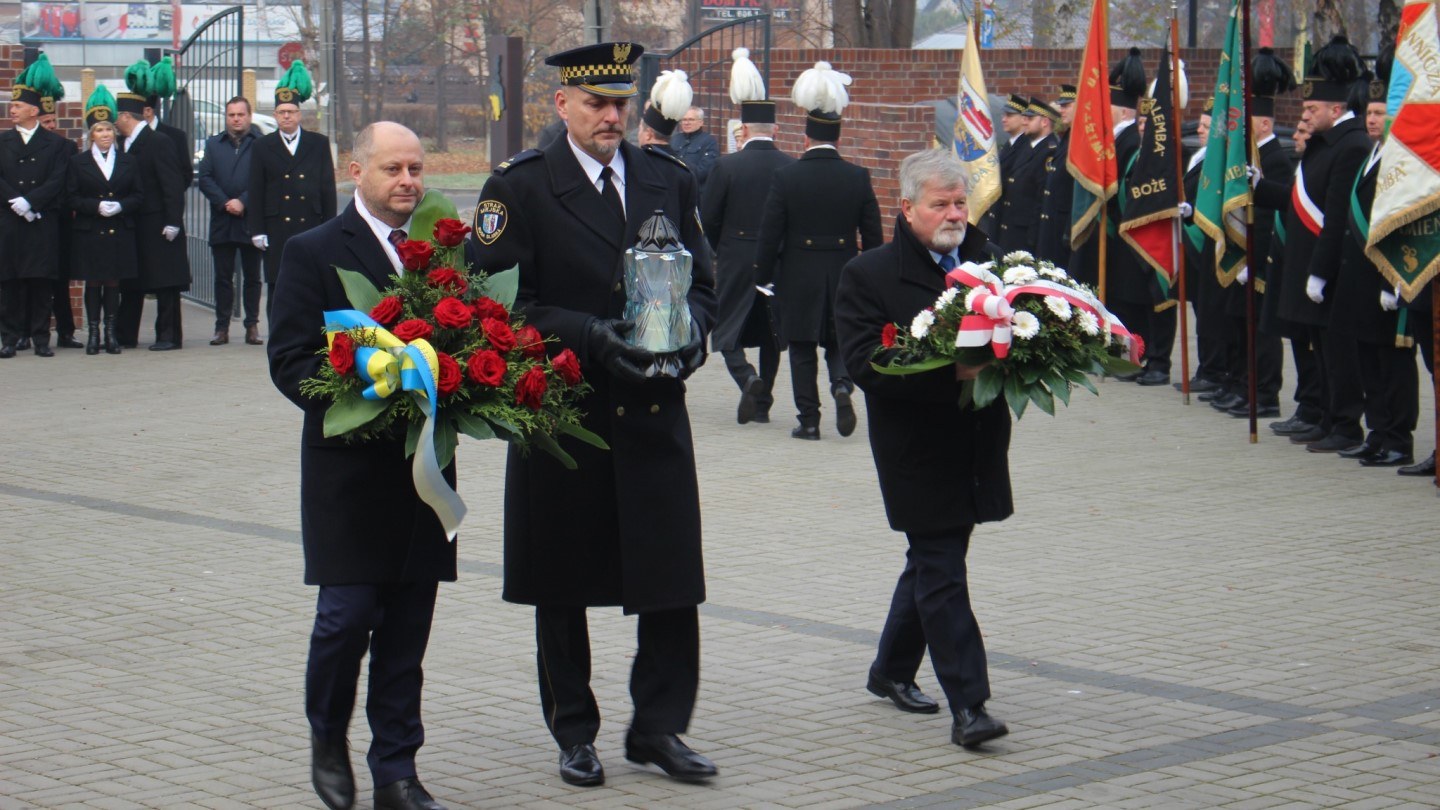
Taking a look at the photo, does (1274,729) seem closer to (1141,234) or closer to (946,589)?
(946,589)

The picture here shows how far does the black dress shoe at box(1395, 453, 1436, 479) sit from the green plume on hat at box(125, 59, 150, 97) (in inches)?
468

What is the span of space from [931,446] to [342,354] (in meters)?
1.96

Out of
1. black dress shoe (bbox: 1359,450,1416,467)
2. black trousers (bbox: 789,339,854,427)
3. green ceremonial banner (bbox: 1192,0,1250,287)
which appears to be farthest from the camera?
green ceremonial banner (bbox: 1192,0,1250,287)

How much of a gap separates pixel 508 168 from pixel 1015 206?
10691 mm

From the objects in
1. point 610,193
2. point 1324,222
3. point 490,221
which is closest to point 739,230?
point 1324,222

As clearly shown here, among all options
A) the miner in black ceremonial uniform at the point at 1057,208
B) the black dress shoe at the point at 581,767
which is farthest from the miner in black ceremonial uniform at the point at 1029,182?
the black dress shoe at the point at 581,767

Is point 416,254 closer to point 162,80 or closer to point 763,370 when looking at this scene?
point 763,370

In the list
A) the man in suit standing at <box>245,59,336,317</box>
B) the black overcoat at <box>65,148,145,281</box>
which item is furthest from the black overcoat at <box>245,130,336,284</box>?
the black overcoat at <box>65,148,145,281</box>

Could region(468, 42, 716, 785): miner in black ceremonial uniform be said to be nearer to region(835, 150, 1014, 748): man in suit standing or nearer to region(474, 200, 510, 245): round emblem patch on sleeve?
region(474, 200, 510, 245): round emblem patch on sleeve

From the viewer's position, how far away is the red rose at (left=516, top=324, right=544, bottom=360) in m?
4.90

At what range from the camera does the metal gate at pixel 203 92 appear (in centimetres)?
1848

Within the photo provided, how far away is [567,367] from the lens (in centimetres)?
495

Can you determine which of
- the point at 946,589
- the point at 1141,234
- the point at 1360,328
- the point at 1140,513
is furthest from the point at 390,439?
the point at 1141,234

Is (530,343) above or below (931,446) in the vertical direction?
above
